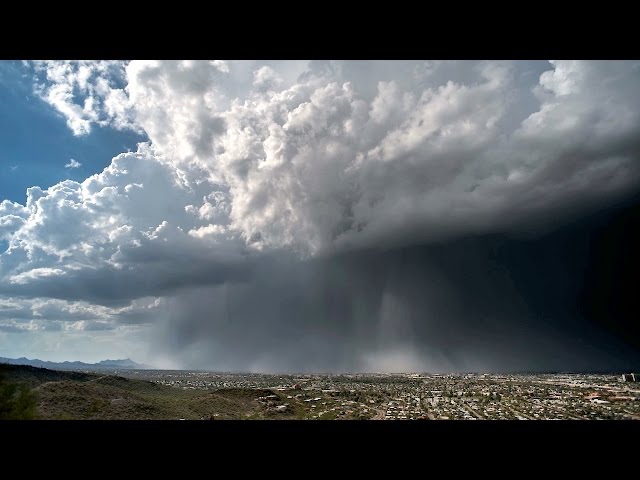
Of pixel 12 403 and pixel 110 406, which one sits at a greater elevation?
pixel 12 403

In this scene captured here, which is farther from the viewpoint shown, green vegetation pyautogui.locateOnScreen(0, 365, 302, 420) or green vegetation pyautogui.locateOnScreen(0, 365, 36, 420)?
green vegetation pyautogui.locateOnScreen(0, 365, 302, 420)

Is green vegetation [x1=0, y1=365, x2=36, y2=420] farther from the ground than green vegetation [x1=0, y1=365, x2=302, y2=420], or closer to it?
farther from the ground

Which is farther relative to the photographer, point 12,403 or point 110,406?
point 110,406

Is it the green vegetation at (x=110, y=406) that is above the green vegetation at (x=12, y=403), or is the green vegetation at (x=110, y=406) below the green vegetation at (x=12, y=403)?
below

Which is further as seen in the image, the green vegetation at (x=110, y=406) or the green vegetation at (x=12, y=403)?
the green vegetation at (x=110, y=406)
